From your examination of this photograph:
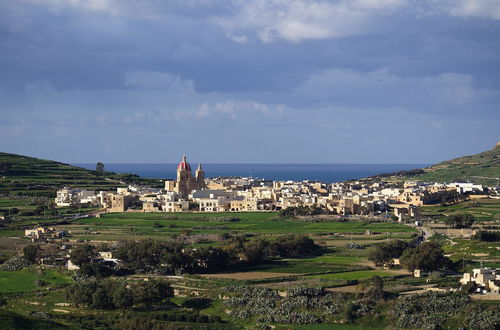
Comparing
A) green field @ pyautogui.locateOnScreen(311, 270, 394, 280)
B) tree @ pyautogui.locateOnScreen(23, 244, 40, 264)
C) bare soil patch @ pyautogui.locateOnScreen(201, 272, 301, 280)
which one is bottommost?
bare soil patch @ pyautogui.locateOnScreen(201, 272, 301, 280)

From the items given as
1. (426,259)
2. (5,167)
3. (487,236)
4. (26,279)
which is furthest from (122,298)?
(5,167)

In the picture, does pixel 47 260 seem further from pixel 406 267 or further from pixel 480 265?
pixel 480 265

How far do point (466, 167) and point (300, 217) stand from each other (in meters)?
77.7

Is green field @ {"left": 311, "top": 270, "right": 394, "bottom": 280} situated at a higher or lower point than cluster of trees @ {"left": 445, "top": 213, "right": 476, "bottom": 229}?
lower

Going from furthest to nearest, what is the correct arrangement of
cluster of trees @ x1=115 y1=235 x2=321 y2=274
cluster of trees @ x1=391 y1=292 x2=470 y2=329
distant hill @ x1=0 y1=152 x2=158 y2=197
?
distant hill @ x1=0 y1=152 x2=158 y2=197 < cluster of trees @ x1=115 y1=235 x2=321 y2=274 < cluster of trees @ x1=391 y1=292 x2=470 y2=329

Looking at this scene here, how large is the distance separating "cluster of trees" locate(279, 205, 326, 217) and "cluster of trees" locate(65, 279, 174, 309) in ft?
126

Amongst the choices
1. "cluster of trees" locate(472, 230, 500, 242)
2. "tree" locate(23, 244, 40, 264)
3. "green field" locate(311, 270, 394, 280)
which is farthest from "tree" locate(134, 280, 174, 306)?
"cluster of trees" locate(472, 230, 500, 242)

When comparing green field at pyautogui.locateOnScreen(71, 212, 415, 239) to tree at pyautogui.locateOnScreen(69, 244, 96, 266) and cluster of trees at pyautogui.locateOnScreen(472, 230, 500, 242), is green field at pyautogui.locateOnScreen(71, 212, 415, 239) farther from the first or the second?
tree at pyautogui.locateOnScreen(69, 244, 96, 266)

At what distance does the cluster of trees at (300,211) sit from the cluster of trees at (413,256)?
2836 centimetres

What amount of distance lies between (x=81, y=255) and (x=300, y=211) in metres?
34.6

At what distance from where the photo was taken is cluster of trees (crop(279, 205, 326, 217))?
8262cm

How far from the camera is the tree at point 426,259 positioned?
48719mm

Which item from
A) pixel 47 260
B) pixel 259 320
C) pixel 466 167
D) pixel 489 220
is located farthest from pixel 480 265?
pixel 466 167

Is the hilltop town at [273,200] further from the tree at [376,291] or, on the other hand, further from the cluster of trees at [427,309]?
the cluster of trees at [427,309]
